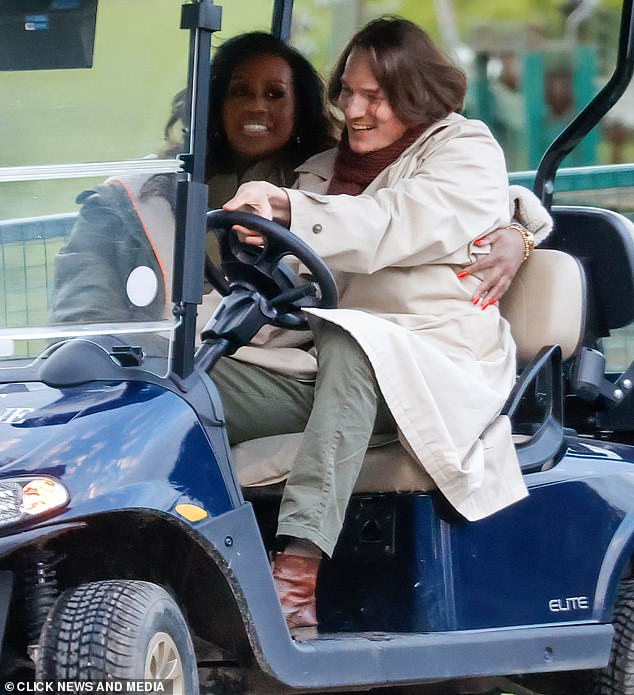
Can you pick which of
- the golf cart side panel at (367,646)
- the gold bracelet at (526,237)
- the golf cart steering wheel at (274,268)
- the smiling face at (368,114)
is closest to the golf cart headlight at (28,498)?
the golf cart side panel at (367,646)

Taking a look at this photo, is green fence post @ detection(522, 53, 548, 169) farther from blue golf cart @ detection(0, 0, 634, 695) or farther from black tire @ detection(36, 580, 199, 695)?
black tire @ detection(36, 580, 199, 695)

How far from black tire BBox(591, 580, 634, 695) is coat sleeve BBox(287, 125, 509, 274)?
107cm

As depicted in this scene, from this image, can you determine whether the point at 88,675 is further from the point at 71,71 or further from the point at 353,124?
the point at 353,124

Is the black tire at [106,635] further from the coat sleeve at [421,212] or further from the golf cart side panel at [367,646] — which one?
the coat sleeve at [421,212]

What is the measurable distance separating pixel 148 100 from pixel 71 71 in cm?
17

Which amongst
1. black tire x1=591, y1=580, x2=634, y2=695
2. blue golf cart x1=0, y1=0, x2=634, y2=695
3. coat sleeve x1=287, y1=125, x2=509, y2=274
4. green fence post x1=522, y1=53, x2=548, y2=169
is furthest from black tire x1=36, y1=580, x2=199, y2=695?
green fence post x1=522, y1=53, x2=548, y2=169

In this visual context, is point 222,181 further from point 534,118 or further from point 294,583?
point 534,118

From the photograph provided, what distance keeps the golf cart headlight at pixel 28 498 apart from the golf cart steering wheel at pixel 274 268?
826 mm

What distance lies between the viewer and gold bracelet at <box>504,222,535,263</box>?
162 inches

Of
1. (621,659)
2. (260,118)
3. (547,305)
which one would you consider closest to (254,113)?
(260,118)

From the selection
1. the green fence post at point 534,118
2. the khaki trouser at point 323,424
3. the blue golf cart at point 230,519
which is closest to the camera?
the blue golf cart at point 230,519

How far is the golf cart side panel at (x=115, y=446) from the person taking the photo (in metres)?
→ 2.89

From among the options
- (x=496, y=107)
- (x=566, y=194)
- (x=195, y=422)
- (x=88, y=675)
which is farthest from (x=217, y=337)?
(x=496, y=107)

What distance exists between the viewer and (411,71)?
13.3 ft
